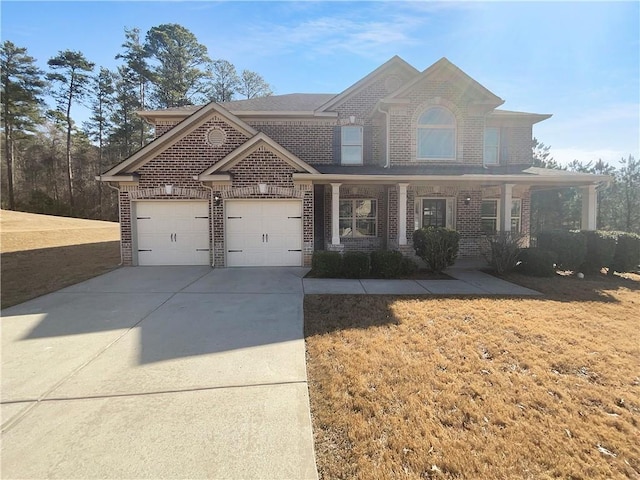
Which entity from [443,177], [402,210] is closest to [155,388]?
[402,210]

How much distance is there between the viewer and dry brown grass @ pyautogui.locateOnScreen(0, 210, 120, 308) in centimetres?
795

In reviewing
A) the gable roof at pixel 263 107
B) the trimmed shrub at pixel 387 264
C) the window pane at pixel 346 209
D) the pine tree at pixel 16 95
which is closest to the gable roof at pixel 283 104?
the gable roof at pixel 263 107

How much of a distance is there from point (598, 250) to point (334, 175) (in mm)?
8311

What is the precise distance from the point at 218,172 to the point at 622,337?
10293 mm

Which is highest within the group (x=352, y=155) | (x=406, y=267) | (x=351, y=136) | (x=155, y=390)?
(x=351, y=136)

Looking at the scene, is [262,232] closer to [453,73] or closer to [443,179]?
[443,179]

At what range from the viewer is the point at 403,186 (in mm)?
10836

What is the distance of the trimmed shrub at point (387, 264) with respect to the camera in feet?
30.3

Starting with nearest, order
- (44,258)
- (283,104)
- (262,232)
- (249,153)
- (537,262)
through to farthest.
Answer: (537,262), (249,153), (262,232), (44,258), (283,104)

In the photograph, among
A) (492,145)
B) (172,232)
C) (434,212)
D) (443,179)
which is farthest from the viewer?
(492,145)

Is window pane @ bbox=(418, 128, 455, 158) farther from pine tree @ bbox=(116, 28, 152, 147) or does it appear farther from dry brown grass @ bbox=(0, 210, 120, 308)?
pine tree @ bbox=(116, 28, 152, 147)

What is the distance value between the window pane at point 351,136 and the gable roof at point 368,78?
3.74 ft

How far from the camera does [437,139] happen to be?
12352mm

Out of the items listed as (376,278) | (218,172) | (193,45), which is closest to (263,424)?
(376,278)
